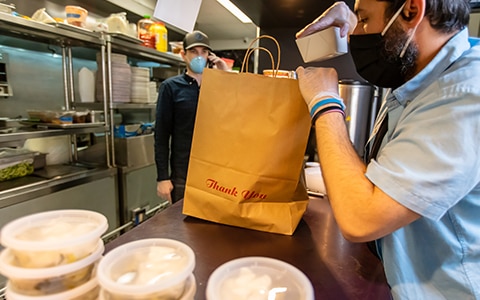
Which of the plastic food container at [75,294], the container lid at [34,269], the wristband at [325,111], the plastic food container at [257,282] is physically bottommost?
the plastic food container at [257,282]

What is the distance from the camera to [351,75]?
79.8 inches

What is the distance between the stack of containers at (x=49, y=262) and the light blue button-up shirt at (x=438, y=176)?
482 millimetres

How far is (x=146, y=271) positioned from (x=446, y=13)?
28.7 inches

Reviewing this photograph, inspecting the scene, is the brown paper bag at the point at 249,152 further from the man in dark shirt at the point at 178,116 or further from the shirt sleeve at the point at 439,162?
the man in dark shirt at the point at 178,116

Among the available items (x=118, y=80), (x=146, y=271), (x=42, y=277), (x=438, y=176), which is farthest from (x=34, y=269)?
(x=118, y=80)

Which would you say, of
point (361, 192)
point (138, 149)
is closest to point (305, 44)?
point (361, 192)

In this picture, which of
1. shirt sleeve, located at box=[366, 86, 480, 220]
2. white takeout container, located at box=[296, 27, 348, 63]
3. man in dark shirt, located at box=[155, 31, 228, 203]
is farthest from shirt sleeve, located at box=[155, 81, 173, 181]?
shirt sleeve, located at box=[366, 86, 480, 220]

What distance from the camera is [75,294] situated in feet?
1.26

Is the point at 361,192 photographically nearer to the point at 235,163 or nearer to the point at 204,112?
the point at 235,163

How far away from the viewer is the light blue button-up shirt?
481 millimetres

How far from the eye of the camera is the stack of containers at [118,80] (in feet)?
7.64

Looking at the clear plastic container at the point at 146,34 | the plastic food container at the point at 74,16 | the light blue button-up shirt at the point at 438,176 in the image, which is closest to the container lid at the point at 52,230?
the light blue button-up shirt at the point at 438,176

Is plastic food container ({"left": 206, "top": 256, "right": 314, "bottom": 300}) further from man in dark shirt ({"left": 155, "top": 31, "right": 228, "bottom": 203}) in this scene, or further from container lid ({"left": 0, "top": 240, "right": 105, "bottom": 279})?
man in dark shirt ({"left": 155, "top": 31, "right": 228, "bottom": 203})

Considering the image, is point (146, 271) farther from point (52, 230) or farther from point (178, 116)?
point (178, 116)
